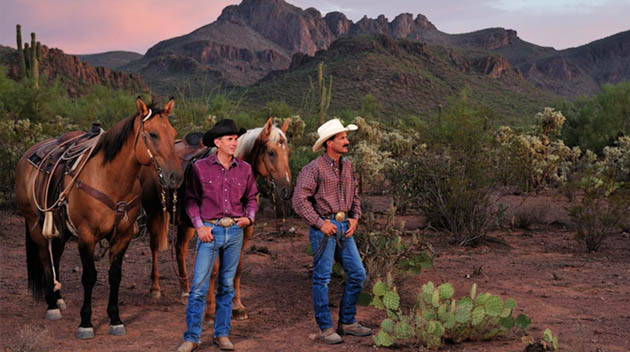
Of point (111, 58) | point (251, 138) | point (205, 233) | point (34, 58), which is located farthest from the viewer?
point (111, 58)

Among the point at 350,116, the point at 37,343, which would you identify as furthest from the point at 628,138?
the point at 350,116

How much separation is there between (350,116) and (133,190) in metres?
30.5

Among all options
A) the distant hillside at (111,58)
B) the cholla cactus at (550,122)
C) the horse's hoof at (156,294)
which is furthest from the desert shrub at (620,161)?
the distant hillside at (111,58)

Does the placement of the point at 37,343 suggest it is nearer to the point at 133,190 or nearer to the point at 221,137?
the point at 133,190

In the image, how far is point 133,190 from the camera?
5117mm

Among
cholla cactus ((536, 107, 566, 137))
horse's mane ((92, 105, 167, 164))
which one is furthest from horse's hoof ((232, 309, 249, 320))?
cholla cactus ((536, 107, 566, 137))

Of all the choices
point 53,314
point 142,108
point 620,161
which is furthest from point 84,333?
point 620,161

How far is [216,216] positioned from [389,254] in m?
2.69

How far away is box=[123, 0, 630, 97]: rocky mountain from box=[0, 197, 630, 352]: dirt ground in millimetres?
95160

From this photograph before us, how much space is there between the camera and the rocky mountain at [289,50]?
120 meters

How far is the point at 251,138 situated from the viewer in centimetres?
565

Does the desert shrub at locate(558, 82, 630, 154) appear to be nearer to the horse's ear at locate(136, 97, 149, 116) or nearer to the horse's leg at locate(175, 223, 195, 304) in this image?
the horse's leg at locate(175, 223, 195, 304)

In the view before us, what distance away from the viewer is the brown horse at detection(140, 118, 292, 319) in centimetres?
545

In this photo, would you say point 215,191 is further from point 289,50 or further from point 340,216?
point 289,50
